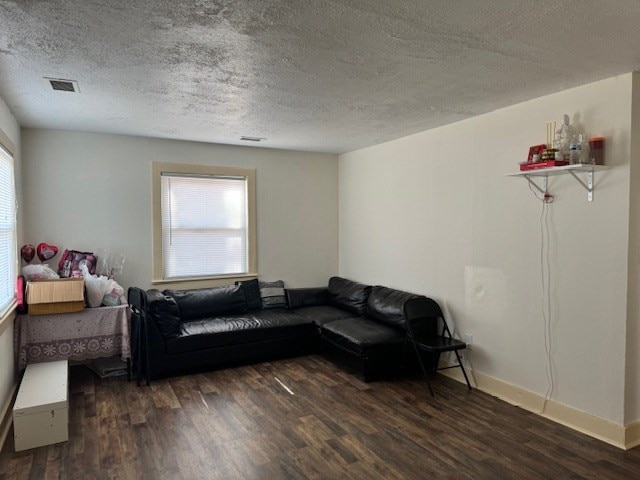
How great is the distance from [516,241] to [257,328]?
2.61 metres

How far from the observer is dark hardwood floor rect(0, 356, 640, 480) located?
2.60 meters

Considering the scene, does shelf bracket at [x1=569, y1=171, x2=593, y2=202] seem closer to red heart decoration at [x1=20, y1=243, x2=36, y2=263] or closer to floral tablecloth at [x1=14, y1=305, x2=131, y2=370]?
floral tablecloth at [x1=14, y1=305, x2=131, y2=370]

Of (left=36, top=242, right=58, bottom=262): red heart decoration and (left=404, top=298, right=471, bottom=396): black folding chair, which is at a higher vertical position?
(left=36, top=242, right=58, bottom=262): red heart decoration

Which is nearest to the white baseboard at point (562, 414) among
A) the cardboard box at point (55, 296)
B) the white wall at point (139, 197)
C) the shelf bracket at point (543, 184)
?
the shelf bracket at point (543, 184)

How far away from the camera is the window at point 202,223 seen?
4949 millimetres

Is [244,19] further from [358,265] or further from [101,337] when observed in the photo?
[358,265]

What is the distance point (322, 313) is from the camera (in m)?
5.08

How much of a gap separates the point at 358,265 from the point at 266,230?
1263mm

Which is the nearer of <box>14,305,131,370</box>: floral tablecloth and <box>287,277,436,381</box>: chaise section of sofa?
<box>14,305,131,370</box>: floral tablecloth

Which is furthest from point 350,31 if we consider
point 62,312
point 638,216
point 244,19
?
point 62,312

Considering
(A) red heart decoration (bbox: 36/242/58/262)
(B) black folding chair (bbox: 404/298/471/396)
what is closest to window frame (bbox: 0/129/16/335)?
(A) red heart decoration (bbox: 36/242/58/262)

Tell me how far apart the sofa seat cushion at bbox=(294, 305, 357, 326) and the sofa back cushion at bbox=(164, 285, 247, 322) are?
0.72 m

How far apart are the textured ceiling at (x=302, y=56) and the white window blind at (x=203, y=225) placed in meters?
1.28

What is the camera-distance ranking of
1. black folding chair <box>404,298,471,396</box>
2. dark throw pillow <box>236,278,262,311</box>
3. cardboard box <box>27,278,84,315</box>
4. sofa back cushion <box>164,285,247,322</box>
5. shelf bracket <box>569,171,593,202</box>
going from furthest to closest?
dark throw pillow <box>236,278,262,311</box>
sofa back cushion <box>164,285,247,322</box>
black folding chair <box>404,298,471,396</box>
cardboard box <box>27,278,84,315</box>
shelf bracket <box>569,171,593,202</box>
